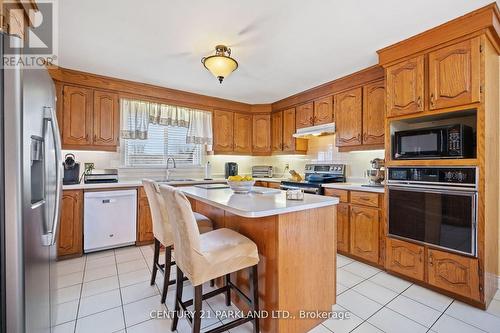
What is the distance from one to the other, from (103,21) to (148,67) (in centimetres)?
99

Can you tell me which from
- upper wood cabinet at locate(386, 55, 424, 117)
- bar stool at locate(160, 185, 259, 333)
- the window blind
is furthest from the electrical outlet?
upper wood cabinet at locate(386, 55, 424, 117)

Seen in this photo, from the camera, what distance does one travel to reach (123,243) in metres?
3.29

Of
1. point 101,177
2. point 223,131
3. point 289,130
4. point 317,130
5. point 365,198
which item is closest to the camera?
point 365,198

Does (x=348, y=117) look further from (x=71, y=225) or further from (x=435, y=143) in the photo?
(x=71, y=225)

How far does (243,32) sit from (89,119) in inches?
102

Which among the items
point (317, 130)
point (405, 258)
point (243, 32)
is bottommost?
point (405, 258)

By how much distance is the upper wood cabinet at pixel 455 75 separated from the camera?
1.96 m

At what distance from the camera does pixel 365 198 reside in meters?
2.79

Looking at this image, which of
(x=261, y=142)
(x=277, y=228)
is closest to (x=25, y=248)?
(x=277, y=228)

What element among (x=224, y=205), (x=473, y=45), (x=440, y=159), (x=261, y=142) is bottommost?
(x=224, y=205)

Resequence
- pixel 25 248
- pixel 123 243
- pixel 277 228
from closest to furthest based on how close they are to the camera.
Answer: pixel 25 248 < pixel 277 228 < pixel 123 243

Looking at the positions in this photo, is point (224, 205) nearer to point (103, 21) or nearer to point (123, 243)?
point (103, 21)

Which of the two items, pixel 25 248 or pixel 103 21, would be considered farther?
pixel 103 21

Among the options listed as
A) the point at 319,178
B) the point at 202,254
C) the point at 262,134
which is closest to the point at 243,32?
the point at 202,254
